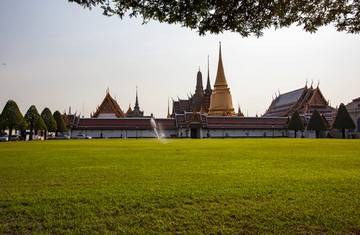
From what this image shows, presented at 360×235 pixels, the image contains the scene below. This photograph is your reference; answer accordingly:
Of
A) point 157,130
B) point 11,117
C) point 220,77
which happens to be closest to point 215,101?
point 220,77

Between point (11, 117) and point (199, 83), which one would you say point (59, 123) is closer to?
point (11, 117)

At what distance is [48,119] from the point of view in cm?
4588

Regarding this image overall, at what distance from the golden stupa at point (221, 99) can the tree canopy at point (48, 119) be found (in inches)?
1544

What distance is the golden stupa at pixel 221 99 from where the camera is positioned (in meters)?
70.6

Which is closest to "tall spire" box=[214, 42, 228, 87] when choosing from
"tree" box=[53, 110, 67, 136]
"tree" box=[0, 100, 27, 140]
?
"tree" box=[53, 110, 67, 136]

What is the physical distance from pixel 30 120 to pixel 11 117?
16.3 feet

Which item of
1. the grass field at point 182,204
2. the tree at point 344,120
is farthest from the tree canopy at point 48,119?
the tree at point 344,120

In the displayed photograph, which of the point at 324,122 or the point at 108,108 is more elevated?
the point at 108,108

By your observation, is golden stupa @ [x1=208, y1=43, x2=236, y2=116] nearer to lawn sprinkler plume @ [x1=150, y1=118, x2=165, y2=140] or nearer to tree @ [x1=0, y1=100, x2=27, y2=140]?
lawn sprinkler plume @ [x1=150, y1=118, x2=165, y2=140]

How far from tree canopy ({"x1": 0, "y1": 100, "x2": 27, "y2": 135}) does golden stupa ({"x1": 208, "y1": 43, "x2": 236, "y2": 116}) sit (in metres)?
45.8

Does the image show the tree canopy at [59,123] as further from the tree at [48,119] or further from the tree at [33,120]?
the tree at [33,120]

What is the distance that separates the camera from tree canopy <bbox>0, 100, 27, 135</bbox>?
36.7 m

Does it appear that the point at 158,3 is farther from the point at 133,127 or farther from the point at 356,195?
the point at 133,127

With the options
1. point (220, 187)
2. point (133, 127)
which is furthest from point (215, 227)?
point (133, 127)
